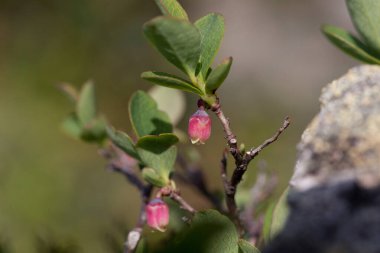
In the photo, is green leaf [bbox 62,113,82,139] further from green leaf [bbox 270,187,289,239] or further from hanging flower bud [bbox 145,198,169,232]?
green leaf [bbox 270,187,289,239]

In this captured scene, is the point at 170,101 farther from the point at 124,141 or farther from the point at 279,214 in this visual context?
the point at 279,214

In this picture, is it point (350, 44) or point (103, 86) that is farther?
point (103, 86)

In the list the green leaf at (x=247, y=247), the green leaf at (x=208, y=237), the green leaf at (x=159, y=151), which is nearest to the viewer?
the green leaf at (x=208, y=237)

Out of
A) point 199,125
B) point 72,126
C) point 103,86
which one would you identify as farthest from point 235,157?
point 103,86

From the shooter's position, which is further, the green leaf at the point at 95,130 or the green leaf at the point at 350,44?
the green leaf at the point at 95,130

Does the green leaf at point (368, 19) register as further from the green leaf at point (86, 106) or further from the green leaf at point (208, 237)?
the green leaf at point (86, 106)

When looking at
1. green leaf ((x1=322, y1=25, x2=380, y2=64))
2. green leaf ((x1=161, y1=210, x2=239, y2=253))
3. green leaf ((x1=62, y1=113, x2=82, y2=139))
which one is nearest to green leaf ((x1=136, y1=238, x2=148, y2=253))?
green leaf ((x1=161, y1=210, x2=239, y2=253))

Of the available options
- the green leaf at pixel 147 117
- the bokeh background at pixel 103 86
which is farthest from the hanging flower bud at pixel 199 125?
the bokeh background at pixel 103 86

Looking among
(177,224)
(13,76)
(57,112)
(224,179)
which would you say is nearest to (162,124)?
(224,179)
